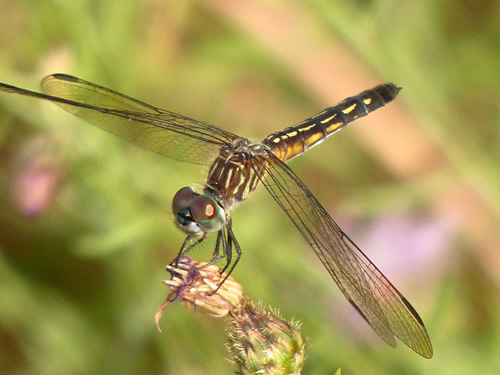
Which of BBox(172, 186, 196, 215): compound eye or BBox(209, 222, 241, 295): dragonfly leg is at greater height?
BBox(172, 186, 196, 215): compound eye

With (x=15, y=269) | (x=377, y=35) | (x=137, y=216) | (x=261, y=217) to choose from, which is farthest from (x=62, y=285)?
(x=377, y=35)

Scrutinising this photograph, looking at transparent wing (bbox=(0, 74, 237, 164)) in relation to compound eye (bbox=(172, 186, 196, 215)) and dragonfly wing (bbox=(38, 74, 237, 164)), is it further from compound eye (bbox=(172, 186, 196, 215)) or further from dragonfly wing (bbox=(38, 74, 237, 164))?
compound eye (bbox=(172, 186, 196, 215))

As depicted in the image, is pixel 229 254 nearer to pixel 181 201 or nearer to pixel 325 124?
pixel 181 201

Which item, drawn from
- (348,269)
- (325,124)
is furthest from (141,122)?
(348,269)

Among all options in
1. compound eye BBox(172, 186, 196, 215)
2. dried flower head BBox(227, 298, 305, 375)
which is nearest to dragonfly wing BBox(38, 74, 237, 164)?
compound eye BBox(172, 186, 196, 215)

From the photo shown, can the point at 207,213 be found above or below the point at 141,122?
below

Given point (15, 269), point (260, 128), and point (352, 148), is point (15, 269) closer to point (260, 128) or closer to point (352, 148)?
point (260, 128)
